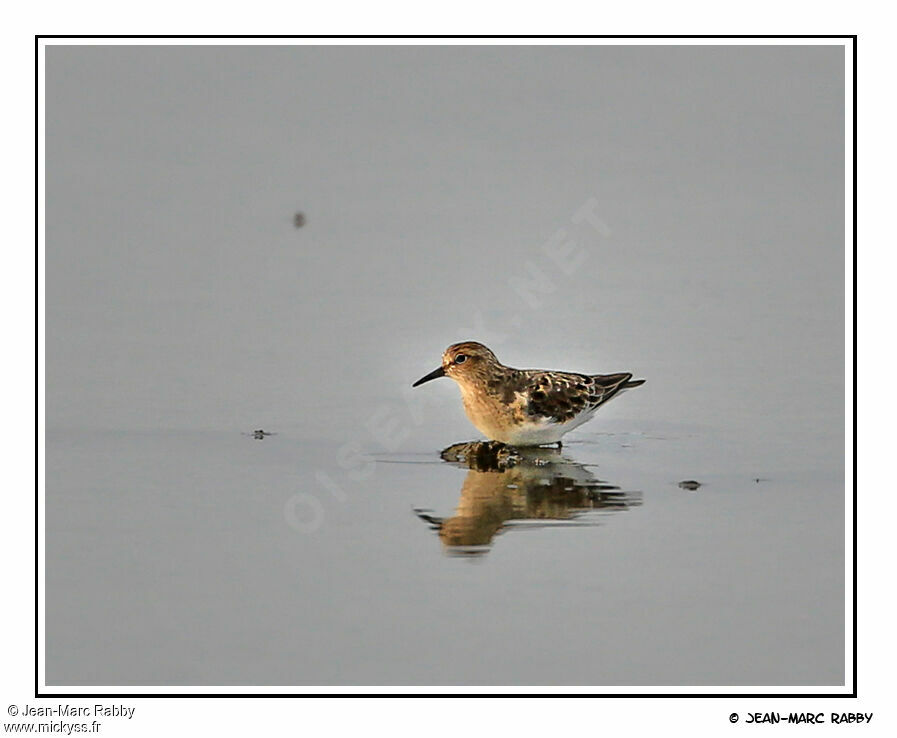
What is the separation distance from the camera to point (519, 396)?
29.7 feet

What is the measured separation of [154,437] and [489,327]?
295 cm

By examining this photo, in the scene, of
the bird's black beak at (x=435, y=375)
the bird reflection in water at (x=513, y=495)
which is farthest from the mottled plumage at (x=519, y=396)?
the bird reflection in water at (x=513, y=495)

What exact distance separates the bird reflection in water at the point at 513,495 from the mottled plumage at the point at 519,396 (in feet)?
0.47

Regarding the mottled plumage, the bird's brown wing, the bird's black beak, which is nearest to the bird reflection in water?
the mottled plumage

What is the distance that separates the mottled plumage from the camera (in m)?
8.99

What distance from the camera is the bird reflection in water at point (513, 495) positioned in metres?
7.39

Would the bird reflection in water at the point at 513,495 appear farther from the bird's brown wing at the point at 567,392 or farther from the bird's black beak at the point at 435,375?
the bird's black beak at the point at 435,375

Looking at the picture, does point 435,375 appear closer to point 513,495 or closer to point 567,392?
point 567,392

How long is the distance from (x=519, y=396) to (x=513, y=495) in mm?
1154

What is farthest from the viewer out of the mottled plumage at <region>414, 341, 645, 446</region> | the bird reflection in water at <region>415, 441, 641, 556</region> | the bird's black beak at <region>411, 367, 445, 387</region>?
the bird's black beak at <region>411, 367, 445, 387</region>

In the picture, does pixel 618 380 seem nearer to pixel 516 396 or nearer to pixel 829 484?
pixel 516 396

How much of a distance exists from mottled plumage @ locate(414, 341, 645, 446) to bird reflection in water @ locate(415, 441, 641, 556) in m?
0.14

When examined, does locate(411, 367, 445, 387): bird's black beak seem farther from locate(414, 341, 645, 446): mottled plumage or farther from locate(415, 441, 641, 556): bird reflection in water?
locate(415, 441, 641, 556): bird reflection in water
